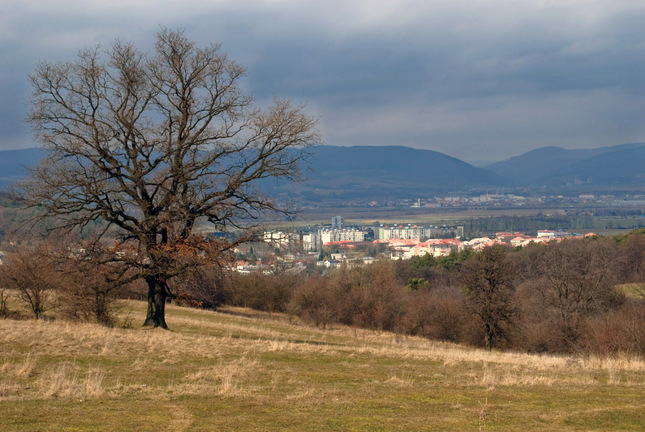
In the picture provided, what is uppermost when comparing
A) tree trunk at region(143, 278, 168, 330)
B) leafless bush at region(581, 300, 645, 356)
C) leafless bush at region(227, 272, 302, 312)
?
tree trunk at region(143, 278, 168, 330)

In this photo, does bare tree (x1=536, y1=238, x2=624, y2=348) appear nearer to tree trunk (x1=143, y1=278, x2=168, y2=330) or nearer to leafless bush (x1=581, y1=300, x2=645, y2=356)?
leafless bush (x1=581, y1=300, x2=645, y2=356)

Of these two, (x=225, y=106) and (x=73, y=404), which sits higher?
(x=225, y=106)

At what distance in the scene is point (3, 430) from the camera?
8.65m

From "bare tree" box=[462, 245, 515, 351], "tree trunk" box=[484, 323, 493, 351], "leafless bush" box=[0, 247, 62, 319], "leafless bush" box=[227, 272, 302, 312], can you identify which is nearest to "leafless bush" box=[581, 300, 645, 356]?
"bare tree" box=[462, 245, 515, 351]

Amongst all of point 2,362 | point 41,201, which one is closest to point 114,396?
point 2,362

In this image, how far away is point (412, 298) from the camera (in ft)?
209

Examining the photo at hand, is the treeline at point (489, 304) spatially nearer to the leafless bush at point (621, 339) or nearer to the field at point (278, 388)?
the leafless bush at point (621, 339)

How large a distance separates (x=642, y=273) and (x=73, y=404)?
272 feet

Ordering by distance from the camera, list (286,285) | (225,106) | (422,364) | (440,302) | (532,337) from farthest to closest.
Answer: (286,285)
(440,302)
(532,337)
(225,106)
(422,364)

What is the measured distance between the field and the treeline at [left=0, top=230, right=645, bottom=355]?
3.91 metres

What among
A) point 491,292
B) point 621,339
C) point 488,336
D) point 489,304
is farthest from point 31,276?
Result: point 488,336

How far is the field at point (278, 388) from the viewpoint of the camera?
986cm

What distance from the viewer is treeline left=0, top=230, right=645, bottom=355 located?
2409 cm

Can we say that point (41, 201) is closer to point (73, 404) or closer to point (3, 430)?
point (73, 404)
